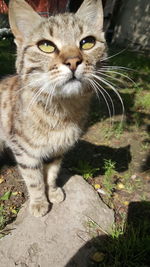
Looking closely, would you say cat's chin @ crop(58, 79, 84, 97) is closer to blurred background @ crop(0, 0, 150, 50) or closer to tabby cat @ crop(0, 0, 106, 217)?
tabby cat @ crop(0, 0, 106, 217)

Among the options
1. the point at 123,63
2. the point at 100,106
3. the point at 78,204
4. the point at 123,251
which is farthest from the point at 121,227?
the point at 123,63

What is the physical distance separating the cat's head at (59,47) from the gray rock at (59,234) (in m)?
1.26

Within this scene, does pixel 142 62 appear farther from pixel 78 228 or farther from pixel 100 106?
pixel 78 228

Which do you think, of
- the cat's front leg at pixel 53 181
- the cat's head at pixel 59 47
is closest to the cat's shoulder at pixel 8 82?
the cat's head at pixel 59 47

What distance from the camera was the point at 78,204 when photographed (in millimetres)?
2629

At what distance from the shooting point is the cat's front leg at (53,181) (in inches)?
104

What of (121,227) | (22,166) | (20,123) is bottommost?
(121,227)

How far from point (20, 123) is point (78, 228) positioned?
3.65ft

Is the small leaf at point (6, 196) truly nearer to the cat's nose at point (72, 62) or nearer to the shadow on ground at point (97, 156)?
the shadow on ground at point (97, 156)

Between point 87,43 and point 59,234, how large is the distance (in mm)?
1664

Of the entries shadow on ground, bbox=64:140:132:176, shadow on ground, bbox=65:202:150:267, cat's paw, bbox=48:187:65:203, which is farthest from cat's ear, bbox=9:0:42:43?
shadow on ground, bbox=65:202:150:267

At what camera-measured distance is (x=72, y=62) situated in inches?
66.1

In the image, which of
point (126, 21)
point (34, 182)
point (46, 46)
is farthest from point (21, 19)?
point (126, 21)

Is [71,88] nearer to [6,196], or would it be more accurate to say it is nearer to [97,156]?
[6,196]
